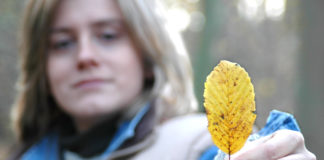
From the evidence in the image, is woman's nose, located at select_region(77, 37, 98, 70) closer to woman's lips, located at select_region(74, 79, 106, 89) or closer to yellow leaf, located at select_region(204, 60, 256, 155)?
woman's lips, located at select_region(74, 79, 106, 89)

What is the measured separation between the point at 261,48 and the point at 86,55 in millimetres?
11128

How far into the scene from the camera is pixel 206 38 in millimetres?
8086

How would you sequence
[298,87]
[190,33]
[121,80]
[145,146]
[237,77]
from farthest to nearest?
[190,33]
[298,87]
[121,80]
[145,146]
[237,77]

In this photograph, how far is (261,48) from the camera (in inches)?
464

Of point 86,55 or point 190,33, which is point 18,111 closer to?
point 86,55

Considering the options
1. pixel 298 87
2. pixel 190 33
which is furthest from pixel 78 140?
pixel 190 33

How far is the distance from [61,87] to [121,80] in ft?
0.90

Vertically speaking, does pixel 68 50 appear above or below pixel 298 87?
above

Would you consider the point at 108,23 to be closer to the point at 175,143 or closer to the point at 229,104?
the point at 175,143

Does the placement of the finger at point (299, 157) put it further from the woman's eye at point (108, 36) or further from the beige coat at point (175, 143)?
the woman's eye at point (108, 36)

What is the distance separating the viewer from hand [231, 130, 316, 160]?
477 mm

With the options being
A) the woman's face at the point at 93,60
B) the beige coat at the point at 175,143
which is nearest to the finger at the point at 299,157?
the beige coat at the point at 175,143

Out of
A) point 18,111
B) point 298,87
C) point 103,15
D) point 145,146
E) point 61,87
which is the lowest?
point 298,87

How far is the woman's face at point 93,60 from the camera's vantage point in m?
1.42
